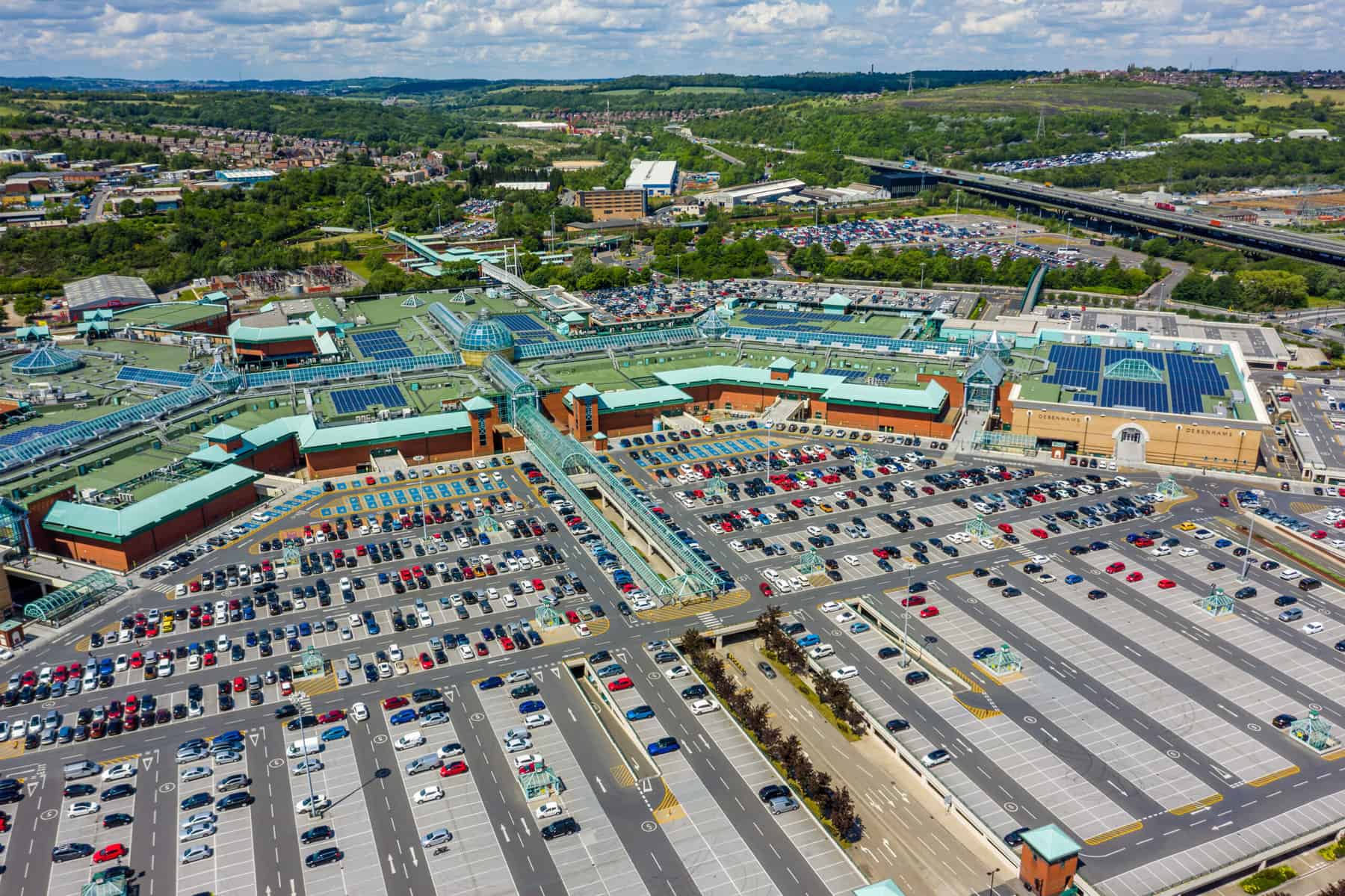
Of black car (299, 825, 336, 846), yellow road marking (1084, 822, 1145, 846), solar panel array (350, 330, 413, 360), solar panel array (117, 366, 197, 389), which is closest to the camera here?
yellow road marking (1084, 822, 1145, 846)

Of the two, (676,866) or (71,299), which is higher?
(71,299)

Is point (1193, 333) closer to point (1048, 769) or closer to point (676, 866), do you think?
point (1048, 769)

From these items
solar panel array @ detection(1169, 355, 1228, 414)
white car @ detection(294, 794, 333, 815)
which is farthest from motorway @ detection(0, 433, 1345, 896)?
solar panel array @ detection(1169, 355, 1228, 414)

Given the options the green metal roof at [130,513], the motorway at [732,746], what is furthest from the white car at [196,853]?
the green metal roof at [130,513]

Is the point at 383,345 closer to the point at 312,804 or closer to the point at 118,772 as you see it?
the point at 118,772

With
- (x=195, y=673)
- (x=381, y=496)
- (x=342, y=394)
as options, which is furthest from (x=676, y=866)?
(x=342, y=394)

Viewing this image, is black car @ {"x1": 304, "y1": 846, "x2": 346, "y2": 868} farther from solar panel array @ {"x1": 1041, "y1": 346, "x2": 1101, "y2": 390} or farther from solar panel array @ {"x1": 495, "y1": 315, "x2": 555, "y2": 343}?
solar panel array @ {"x1": 1041, "y1": 346, "x2": 1101, "y2": 390}

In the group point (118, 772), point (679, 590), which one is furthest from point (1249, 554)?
point (118, 772)
